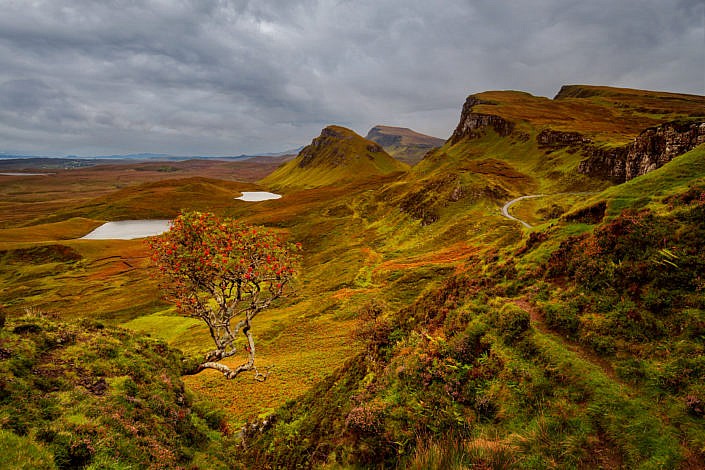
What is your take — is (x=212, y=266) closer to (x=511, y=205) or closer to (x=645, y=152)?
(x=511, y=205)

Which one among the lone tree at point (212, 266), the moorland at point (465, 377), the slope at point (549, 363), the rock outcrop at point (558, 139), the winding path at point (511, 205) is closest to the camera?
the slope at point (549, 363)

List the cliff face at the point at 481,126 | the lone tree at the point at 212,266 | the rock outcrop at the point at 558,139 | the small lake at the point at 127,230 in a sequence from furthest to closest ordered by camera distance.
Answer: the small lake at the point at 127,230, the cliff face at the point at 481,126, the rock outcrop at the point at 558,139, the lone tree at the point at 212,266

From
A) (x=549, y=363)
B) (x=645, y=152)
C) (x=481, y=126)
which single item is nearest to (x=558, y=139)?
(x=645, y=152)

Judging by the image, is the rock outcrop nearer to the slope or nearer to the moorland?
the moorland

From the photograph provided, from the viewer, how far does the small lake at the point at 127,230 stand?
141m

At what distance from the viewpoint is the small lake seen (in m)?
141

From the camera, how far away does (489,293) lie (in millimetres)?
16016

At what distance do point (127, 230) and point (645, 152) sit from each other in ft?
636

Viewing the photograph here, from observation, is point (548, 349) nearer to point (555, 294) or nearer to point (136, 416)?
point (555, 294)

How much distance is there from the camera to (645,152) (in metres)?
58.4

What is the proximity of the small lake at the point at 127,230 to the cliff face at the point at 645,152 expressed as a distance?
6197 inches

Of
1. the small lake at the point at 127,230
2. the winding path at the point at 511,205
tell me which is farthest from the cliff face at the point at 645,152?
the small lake at the point at 127,230

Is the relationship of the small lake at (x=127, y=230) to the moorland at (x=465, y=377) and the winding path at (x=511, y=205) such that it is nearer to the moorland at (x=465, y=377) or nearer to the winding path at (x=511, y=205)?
the winding path at (x=511, y=205)

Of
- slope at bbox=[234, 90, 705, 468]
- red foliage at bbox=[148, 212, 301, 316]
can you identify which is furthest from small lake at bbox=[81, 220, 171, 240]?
slope at bbox=[234, 90, 705, 468]
